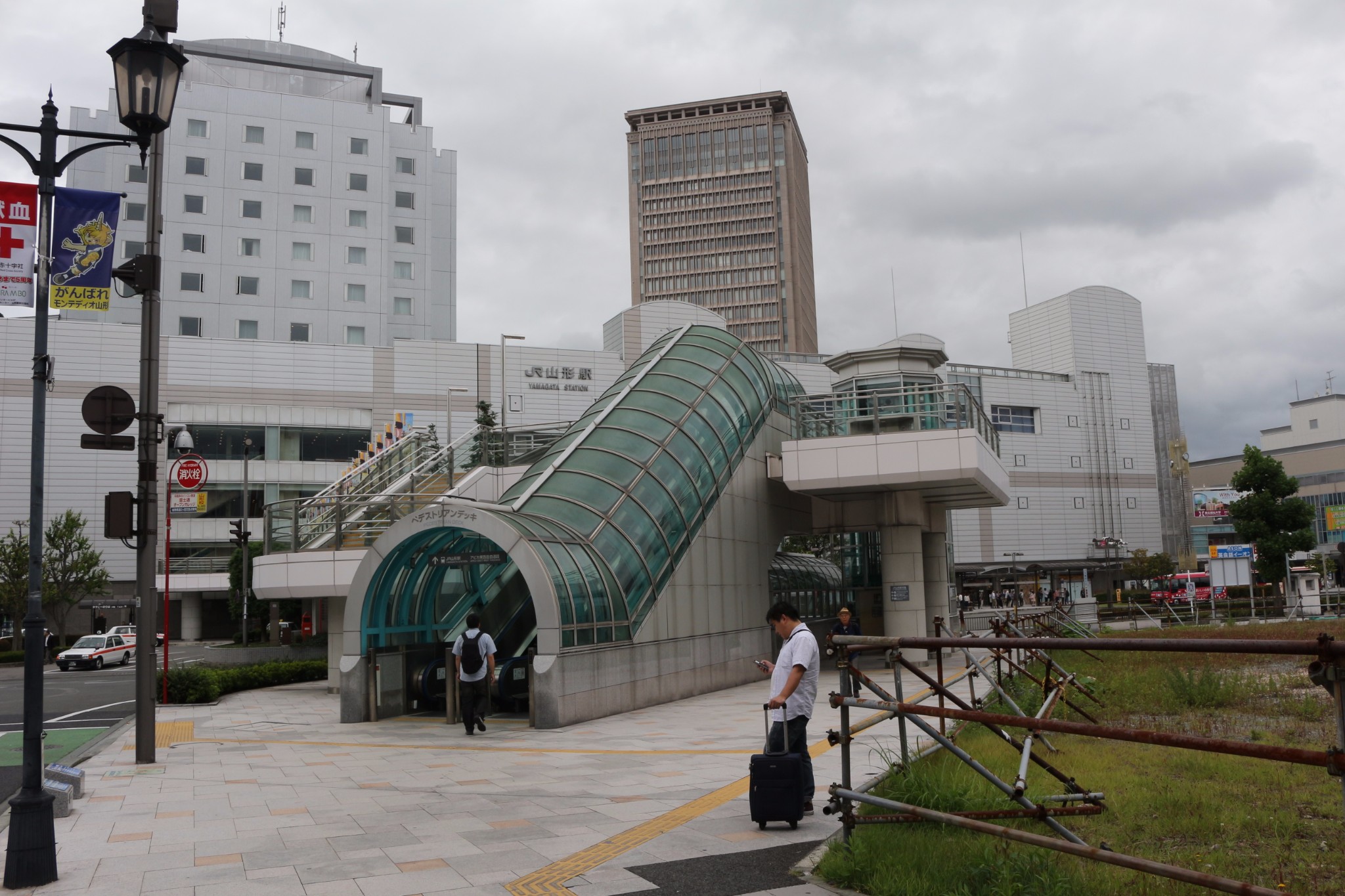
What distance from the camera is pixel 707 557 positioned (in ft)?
67.7

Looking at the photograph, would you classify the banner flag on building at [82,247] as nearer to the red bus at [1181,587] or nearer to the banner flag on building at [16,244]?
the banner flag on building at [16,244]

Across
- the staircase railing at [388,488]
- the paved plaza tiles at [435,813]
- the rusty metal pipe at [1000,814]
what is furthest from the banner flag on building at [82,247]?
the staircase railing at [388,488]

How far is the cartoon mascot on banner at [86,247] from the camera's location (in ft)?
30.0

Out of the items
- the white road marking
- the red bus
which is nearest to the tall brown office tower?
the red bus

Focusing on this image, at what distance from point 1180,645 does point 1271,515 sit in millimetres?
46478

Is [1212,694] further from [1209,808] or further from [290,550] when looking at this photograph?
[290,550]

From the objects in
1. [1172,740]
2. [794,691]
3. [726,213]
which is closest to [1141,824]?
[794,691]

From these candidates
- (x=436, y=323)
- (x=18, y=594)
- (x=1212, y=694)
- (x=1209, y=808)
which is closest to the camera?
(x=1209, y=808)

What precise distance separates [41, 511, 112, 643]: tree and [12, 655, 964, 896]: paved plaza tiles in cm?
3283

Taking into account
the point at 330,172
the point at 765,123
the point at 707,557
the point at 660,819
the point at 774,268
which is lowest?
the point at 660,819

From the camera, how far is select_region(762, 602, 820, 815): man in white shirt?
7.70m

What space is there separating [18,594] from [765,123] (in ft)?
431

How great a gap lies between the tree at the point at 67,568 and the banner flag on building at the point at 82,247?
38897mm

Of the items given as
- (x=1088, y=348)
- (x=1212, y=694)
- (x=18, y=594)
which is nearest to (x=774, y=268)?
(x=1088, y=348)
